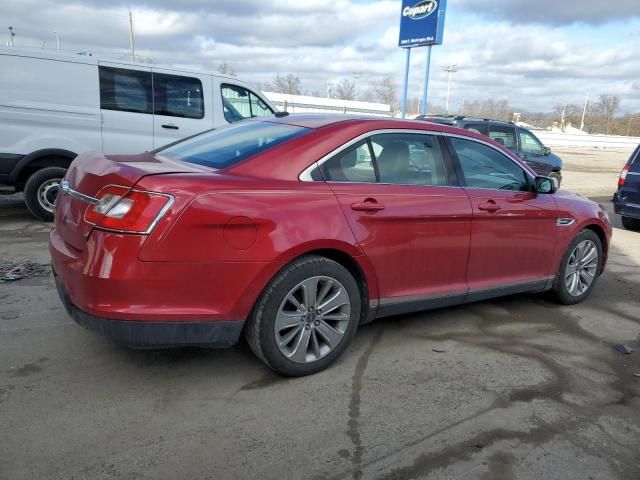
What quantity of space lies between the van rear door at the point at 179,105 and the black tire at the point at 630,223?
755cm

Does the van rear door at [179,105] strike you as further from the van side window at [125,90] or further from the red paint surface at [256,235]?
the red paint surface at [256,235]

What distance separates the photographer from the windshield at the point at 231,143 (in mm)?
3465

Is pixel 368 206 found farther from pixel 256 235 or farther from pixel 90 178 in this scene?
pixel 90 178

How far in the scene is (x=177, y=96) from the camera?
318 inches

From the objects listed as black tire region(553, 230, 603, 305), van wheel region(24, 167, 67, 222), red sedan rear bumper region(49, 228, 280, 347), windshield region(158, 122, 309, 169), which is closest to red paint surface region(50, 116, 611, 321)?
red sedan rear bumper region(49, 228, 280, 347)

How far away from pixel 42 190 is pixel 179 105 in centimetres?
224

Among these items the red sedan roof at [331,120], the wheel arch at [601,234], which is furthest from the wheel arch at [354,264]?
the wheel arch at [601,234]

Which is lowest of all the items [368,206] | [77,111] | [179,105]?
[368,206]

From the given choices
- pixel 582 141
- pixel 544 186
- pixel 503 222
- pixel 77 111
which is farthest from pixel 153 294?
pixel 582 141

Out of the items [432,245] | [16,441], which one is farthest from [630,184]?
[16,441]

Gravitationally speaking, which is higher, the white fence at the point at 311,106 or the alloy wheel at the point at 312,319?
the white fence at the point at 311,106

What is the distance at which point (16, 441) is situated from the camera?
265 cm

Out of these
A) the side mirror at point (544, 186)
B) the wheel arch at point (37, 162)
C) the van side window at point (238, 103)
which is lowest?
the wheel arch at point (37, 162)

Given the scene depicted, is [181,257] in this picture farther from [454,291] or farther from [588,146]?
[588,146]
